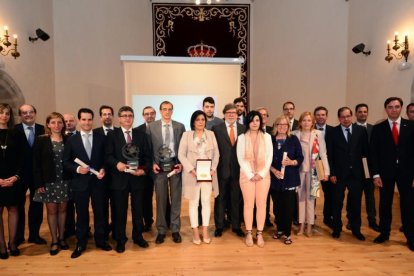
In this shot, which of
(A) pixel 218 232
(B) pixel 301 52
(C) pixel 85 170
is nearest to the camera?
(C) pixel 85 170

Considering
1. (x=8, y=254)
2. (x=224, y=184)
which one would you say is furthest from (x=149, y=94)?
(x=8, y=254)

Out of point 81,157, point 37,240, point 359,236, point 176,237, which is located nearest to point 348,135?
point 359,236

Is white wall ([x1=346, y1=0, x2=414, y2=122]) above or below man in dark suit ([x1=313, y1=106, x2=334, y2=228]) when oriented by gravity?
above

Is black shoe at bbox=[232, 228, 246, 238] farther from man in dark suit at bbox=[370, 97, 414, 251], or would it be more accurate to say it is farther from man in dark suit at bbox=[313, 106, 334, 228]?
man in dark suit at bbox=[370, 97, 414, 251]

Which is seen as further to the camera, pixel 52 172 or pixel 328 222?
pixel 328 222

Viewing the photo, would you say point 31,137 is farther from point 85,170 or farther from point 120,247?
point 120,247

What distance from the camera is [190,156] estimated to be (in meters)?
3.57

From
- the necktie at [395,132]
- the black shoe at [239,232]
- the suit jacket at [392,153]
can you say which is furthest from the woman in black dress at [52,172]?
the necktie at [395,132]

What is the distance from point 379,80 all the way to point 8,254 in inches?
275

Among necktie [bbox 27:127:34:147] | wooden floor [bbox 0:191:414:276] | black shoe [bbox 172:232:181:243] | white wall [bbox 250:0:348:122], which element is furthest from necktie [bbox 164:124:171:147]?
white wall [bbox 250:0:348:122]

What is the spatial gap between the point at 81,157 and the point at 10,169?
0.71 m

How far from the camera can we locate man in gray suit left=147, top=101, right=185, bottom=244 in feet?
11.8

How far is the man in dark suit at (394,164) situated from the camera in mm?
3477

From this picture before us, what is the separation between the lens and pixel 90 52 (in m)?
7.73
